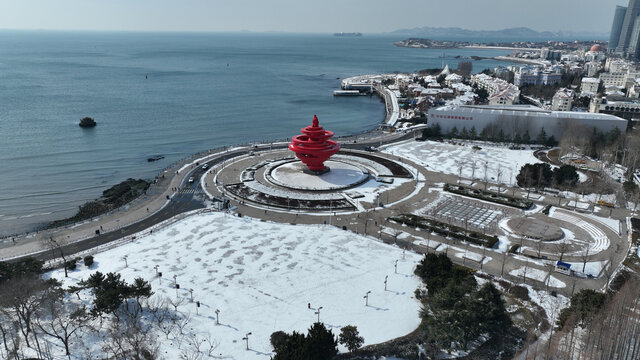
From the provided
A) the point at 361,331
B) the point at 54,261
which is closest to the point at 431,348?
the point at 361,331

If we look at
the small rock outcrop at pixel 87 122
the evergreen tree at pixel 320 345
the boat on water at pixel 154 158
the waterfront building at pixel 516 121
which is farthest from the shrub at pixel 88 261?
the waterfront building at pixel 516 121

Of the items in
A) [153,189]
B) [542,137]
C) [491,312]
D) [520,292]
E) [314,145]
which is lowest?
[153,189]

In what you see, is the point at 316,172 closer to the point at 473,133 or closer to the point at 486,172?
the point at 486,172

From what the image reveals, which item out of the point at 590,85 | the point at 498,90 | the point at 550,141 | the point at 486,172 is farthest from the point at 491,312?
the point at 590,85

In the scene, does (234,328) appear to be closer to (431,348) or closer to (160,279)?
(160,279)

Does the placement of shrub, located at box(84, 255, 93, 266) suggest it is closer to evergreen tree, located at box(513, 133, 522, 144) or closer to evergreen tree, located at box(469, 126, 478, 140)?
evergreen tree, located at box(469, 126, 478, 140)

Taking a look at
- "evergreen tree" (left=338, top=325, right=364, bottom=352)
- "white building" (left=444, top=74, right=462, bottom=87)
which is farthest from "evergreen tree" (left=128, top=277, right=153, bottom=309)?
"white building" (left=444, top=74, right=462, bottom=87)

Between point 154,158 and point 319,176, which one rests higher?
point 319,176
